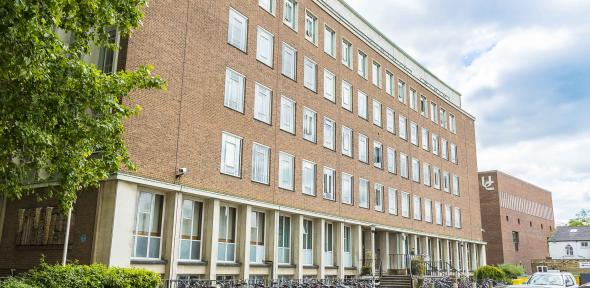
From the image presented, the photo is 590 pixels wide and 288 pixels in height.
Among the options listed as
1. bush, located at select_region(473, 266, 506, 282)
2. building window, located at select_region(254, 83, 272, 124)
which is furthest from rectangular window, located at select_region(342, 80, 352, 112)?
bush, located at select_region(473, 266, 506, 282)

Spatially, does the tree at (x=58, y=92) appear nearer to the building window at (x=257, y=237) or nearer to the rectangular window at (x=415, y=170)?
the building window at (x=257, y=237)

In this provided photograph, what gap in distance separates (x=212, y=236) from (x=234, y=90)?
6.55 meters

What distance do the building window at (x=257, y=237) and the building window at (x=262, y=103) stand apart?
14.4 feet

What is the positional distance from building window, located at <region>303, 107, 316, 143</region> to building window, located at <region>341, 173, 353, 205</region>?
3.67 m

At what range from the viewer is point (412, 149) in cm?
4072

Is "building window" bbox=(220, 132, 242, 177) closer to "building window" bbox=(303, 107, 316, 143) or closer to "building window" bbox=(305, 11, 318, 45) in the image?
"building window" bbox=(303, 107, 316, 143)

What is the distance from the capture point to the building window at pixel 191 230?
21016mm

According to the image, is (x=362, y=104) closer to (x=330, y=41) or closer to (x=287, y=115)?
(x=330, y=41)

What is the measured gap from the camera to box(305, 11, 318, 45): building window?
3062 centimetres

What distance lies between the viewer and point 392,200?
121 feet

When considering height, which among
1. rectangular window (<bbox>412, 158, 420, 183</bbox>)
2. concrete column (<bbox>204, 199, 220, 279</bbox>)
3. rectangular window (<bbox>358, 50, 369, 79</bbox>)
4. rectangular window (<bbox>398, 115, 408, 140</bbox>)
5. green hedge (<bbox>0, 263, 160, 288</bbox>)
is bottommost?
green hedge (<bbox>0, 263, 160, 288</bbox>)

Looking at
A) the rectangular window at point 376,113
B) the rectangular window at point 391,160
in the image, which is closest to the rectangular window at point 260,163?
the rectangular window at point 376,113

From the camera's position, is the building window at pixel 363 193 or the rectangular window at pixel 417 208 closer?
the building window at pixel 363 193

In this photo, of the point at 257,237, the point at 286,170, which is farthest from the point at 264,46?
the point at 257,237
